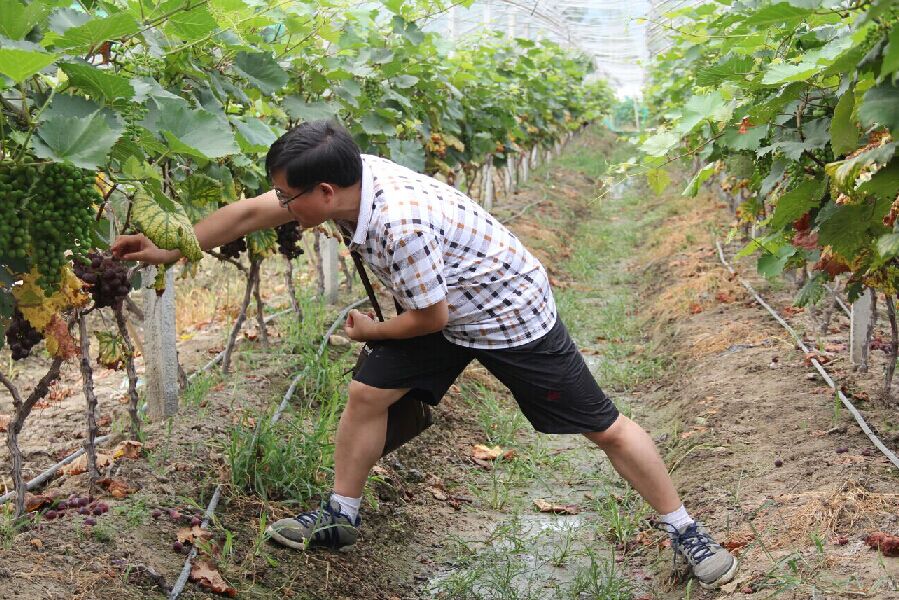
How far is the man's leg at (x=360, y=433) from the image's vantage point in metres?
2.89

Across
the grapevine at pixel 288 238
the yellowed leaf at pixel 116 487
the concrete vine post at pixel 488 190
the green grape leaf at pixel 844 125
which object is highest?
the green grape leaf at pixel 844 125

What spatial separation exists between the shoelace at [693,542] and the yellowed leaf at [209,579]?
4.41ft

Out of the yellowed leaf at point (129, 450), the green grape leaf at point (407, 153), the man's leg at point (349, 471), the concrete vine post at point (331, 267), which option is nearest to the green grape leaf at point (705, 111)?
the man's leg at point (349, 471)

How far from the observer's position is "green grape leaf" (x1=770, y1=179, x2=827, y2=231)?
9.06 feet

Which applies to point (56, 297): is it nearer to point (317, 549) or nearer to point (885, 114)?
point (317, 549)

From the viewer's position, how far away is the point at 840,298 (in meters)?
5.59

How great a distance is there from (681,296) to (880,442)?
352 cm

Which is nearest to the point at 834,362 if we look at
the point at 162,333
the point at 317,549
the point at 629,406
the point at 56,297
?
the point at 629,406

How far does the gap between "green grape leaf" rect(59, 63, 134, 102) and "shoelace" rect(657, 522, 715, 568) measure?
2023 mm

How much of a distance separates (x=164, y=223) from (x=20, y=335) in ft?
2.03

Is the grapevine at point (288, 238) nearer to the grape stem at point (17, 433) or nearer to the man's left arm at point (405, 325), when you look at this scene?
the man's left arm at point (405, 325)

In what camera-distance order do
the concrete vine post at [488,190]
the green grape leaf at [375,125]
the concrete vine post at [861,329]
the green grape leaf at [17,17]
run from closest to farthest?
the green grape leaf at [17,17] → the concrete vine post at [861,329] → the green grape leaf at [375,125] → the concrete vine post at [488,190]

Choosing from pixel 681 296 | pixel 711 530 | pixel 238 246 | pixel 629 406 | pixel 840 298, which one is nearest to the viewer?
pixel 711 530

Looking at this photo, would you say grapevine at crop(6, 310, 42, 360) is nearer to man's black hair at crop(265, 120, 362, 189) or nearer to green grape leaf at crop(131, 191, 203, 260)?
green grape leaf at crop(131, 191, 203, 260)
